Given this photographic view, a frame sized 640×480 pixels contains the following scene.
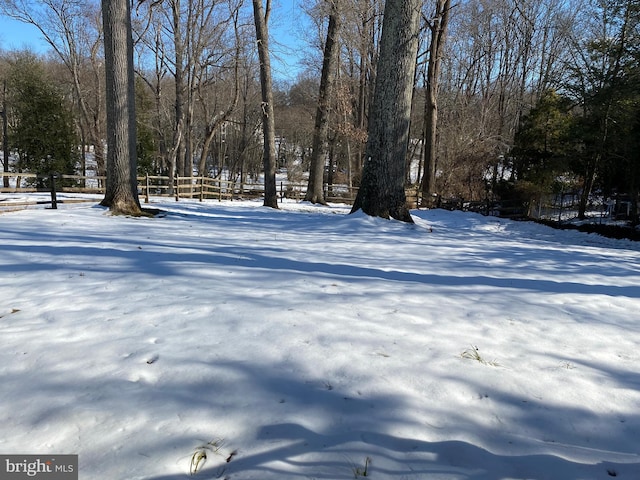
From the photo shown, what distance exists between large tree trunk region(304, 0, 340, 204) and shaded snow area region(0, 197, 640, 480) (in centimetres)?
1312

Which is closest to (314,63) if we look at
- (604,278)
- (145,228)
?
(145,228)

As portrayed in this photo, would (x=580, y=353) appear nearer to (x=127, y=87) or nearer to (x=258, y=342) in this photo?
(x=258, y=342)

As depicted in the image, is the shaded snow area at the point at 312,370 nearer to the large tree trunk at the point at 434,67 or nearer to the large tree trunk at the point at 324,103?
the large tree trunk at the point at 324,103

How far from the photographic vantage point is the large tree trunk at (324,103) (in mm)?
15133

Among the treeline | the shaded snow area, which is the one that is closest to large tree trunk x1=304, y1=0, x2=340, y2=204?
the treeline

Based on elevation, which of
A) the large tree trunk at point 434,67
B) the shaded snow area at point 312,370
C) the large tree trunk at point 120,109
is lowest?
the shaded snow area at point 312,370

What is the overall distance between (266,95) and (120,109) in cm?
644

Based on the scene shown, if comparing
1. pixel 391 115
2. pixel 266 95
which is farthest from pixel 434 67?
pixel 391 115

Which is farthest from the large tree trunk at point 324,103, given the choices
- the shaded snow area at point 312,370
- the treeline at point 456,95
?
the shaded snow area at point 312,370

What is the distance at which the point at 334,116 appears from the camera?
884 inches

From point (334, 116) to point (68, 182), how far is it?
54.0 feet

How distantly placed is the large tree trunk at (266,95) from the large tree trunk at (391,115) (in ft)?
19.8

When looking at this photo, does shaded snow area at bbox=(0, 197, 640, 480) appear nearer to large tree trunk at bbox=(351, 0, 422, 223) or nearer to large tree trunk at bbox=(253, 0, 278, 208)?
large tree trunk at bbox=(351, 0, 422, 223)

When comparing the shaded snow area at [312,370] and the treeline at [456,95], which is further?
the treeline at [456,95]
